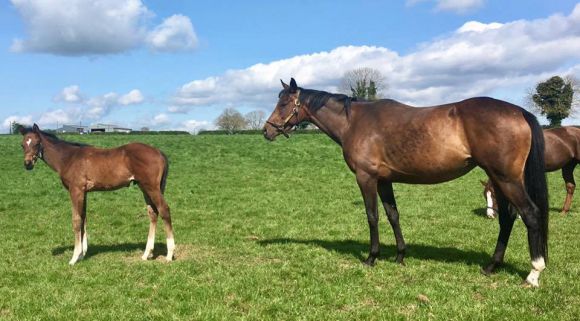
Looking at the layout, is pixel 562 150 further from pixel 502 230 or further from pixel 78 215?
pixel 78 215

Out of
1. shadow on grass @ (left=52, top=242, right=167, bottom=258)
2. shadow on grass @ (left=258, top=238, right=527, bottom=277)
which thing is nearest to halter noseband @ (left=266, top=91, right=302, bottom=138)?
shadow on grass @ (left=258, top=238, right=527, bottom=277)

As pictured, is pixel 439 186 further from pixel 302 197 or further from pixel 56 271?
pixel 56 271

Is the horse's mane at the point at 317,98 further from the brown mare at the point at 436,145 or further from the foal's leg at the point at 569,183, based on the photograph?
the foal's leg at the point at 569,183

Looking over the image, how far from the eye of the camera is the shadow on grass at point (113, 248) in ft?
31.6

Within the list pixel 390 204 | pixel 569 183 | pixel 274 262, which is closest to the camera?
pixel 274 262

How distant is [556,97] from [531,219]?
68745 mm

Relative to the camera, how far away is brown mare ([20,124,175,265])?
8578 mm

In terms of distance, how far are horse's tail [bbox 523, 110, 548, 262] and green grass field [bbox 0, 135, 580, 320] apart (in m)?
0.72

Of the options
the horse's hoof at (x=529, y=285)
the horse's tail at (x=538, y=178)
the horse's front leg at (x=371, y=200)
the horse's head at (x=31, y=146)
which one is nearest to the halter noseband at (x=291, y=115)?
the horse's front leg at (x=371, y=200)

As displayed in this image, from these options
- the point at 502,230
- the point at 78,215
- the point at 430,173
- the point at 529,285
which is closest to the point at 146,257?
the point at 78,215

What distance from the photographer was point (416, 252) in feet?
29.8

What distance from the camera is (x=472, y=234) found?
10766 mm

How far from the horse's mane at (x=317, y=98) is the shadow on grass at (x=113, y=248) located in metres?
4.21

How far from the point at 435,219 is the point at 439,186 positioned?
7.56 meters
